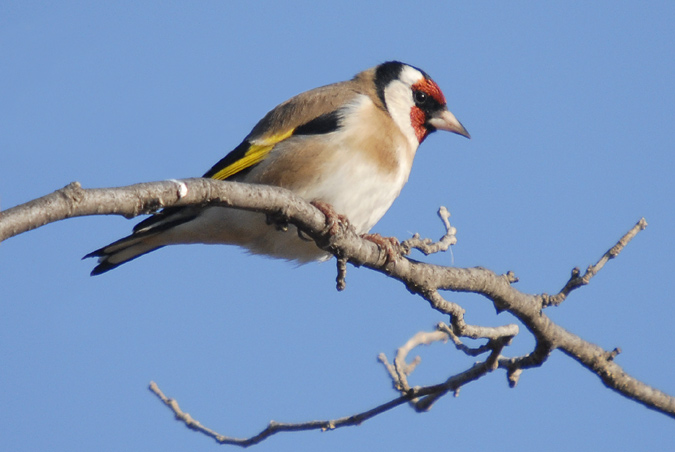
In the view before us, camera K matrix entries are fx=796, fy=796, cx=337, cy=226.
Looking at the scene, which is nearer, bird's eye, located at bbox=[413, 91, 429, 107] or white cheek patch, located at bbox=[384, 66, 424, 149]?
white cheek patch, located at bbox=[384, 66, 424, 149]

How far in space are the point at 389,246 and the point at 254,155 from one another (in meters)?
1.48

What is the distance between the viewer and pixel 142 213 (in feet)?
10.4

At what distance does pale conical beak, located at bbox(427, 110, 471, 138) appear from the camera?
690 centimetres

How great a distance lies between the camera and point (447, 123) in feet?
22.8

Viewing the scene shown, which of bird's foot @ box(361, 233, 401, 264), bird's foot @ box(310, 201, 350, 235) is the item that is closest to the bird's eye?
bird's foot @ box(361, 233, 401, 264)

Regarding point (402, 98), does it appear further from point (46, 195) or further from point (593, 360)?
point (46, 195)

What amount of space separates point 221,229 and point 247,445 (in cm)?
151

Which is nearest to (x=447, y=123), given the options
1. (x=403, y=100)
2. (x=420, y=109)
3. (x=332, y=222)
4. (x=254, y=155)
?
(x=420, y=109)

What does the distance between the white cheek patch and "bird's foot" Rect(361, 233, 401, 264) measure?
1.52 meters

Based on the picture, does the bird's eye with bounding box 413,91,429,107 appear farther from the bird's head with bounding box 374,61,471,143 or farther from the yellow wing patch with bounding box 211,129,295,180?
the yellow wing patch with bounding box 211,129,295,180

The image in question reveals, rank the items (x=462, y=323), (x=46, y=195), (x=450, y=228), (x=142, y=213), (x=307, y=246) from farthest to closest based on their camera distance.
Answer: (x=307, y=246) < (x=450, y=228) < (x=462, y=323) < (x=142, y=213) < (x=46, y=195)

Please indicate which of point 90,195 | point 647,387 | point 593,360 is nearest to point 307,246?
point 593,360

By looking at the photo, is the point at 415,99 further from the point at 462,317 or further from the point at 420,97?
the point at 462,317

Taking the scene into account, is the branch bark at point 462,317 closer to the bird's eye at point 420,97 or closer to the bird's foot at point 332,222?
the bird's foot at point 332,222
